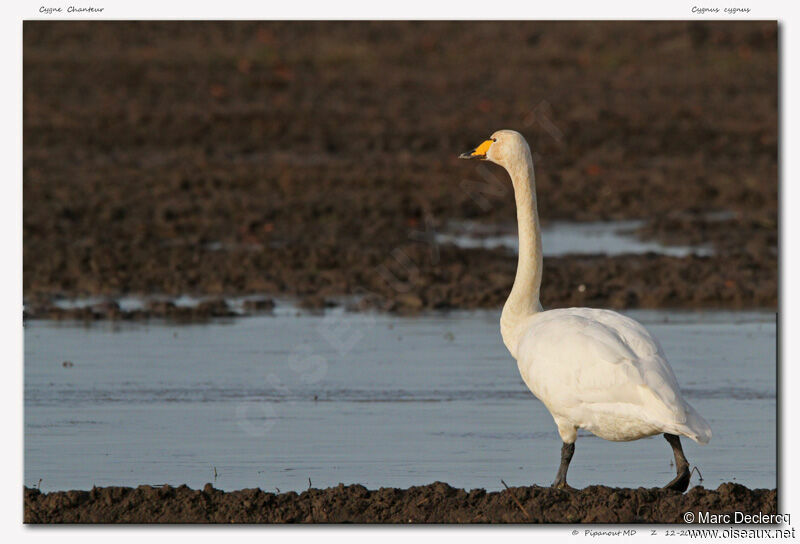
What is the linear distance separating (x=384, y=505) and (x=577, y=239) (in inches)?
430

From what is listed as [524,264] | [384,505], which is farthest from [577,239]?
[384,505]

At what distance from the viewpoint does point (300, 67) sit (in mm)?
34781

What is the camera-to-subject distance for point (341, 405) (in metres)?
10.3

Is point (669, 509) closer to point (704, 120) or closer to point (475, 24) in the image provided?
point (704, 120)

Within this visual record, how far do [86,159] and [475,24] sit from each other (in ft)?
65.8

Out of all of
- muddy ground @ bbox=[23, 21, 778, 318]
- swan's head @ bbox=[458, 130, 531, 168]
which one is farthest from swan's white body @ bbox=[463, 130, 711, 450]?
muddy ground @ bbox=[23, 21, 778, 318]

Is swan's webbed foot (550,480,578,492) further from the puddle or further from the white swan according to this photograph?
the puddle

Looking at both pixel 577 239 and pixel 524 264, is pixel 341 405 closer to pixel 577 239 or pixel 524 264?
pixel 524 264

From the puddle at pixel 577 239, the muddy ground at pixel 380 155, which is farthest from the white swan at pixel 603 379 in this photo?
the puddle at pixel 577 239

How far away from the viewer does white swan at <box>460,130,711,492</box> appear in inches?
289

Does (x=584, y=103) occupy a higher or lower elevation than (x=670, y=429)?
higher

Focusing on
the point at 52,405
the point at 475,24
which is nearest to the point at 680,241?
the point at 52,405

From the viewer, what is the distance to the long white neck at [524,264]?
8609 millimetres

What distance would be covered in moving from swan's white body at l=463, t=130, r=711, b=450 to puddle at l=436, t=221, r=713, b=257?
8.45 meters
